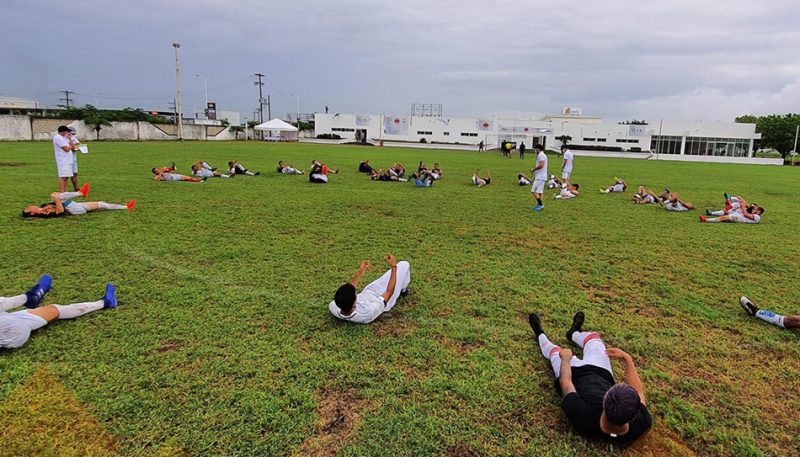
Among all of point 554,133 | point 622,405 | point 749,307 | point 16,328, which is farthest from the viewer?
point 554,133

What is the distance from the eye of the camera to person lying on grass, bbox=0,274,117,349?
11.1 ft

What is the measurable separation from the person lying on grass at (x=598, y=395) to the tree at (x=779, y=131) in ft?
224

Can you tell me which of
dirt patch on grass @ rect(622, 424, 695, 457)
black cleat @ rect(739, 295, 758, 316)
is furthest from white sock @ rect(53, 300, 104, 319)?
black cleat @ rect(739, 295, 758, 316)

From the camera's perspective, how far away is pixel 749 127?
5872 cm

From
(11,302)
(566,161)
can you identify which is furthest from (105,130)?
(11,302)

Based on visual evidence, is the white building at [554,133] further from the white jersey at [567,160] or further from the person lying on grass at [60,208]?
the person lying on grass at [60,208]

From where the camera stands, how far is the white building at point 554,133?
60.4m

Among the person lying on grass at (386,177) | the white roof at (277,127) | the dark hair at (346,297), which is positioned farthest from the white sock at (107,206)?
the white roof at (277,127)

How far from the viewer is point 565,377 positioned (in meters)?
2.99

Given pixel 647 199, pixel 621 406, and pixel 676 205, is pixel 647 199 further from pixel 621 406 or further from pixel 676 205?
pixel 621 406

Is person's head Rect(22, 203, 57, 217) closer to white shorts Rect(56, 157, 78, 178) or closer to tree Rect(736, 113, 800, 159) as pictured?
white shorts Rect(56, 157, 78, 178)

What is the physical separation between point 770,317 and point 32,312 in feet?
21.8

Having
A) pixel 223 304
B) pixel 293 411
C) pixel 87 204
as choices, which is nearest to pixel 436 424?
pixel 293 411

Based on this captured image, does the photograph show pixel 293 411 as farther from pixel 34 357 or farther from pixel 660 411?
pixel 660 411
